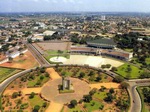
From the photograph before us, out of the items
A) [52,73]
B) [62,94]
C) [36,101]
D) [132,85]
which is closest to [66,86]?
[62,94]

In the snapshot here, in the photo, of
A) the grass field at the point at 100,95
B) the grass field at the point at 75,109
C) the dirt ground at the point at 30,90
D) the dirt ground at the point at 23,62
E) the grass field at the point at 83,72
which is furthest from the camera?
the dirt ground at the point at 23,62

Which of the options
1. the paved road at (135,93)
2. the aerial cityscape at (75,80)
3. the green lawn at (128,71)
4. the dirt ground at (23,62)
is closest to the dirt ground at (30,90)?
the aerial cityscape at (75,80)

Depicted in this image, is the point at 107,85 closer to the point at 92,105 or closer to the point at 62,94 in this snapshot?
the point at 92,105

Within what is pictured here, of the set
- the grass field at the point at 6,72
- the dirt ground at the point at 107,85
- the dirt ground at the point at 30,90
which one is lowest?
the grass field at the point at 6,72

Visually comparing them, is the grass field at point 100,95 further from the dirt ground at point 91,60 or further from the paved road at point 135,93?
the dirt ground at point 91,60

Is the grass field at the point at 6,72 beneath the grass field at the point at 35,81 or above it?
beneath

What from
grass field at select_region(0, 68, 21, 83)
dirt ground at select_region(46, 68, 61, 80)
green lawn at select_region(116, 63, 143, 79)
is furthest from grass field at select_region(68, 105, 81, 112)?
grass field at select_region(0, 68, 21, 83)

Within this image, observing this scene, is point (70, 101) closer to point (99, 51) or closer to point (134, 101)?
point (134, 101)
